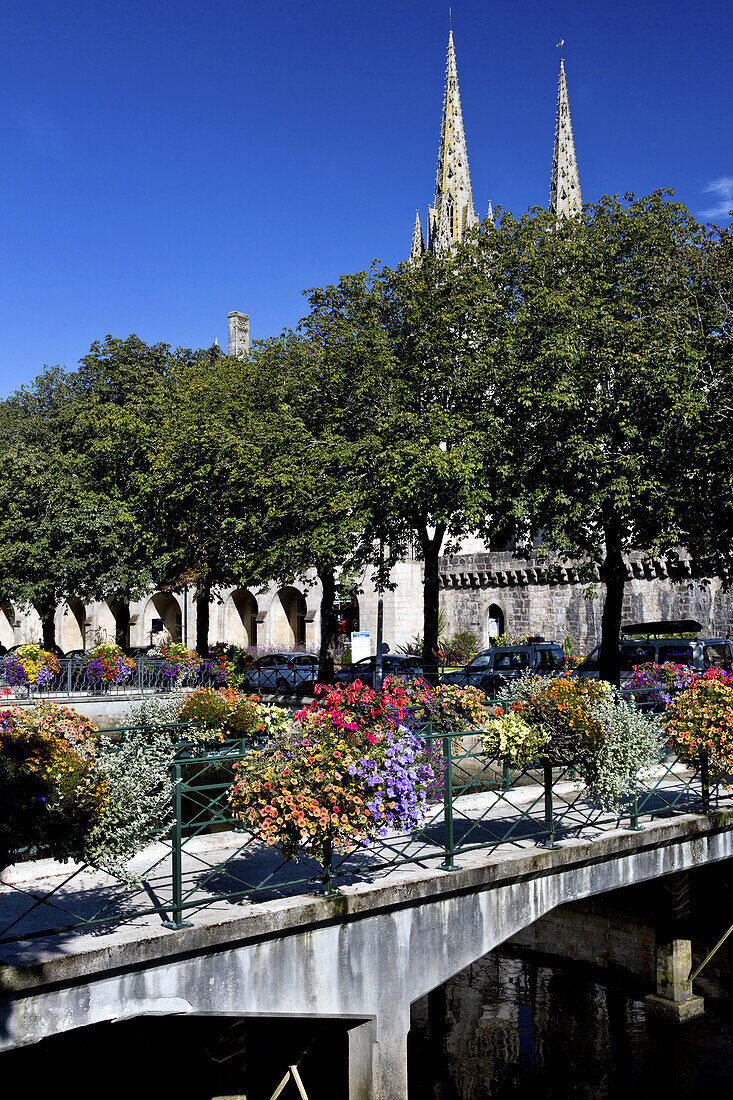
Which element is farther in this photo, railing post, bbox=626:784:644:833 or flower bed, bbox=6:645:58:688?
flower bed, bbox=6:645:58:688

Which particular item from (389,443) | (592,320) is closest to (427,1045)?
(389,443)

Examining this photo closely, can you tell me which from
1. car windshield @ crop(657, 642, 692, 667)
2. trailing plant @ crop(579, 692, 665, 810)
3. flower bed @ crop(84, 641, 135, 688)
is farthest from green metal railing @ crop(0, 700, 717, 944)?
flower bed @ crop(84, 641, 135, 688)

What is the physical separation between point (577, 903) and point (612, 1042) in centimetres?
271

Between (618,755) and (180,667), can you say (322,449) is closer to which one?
(180,667)

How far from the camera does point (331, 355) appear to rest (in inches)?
818

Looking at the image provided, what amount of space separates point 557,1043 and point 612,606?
343 inches

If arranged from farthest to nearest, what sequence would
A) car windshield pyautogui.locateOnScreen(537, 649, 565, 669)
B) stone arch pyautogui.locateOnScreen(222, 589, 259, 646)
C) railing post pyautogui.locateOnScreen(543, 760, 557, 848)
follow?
stone arch pyautogui.locateOnScreen(222, 589, 259, 646)
car windshield pyautogui.locateOnScreen(537, 649, 565, 669)
railing post pyautogui.locateOnScreen(543, 760, 557, 848)

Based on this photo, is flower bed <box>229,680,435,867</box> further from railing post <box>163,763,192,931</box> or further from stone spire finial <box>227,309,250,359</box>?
stone spire finial <box>227,309,250,359</box>

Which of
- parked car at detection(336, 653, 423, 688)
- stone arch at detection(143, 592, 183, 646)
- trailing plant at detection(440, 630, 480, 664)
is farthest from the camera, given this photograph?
stone arch at detection(143, 592, 183, 646)

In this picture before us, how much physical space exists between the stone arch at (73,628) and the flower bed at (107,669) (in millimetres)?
37704

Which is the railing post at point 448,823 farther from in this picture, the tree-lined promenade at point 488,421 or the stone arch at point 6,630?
the stone arch at point 6,630

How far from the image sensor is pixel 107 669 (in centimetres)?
2456

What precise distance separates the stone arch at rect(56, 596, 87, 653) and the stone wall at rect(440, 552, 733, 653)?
1089 inches

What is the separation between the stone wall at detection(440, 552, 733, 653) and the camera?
31766 mm
